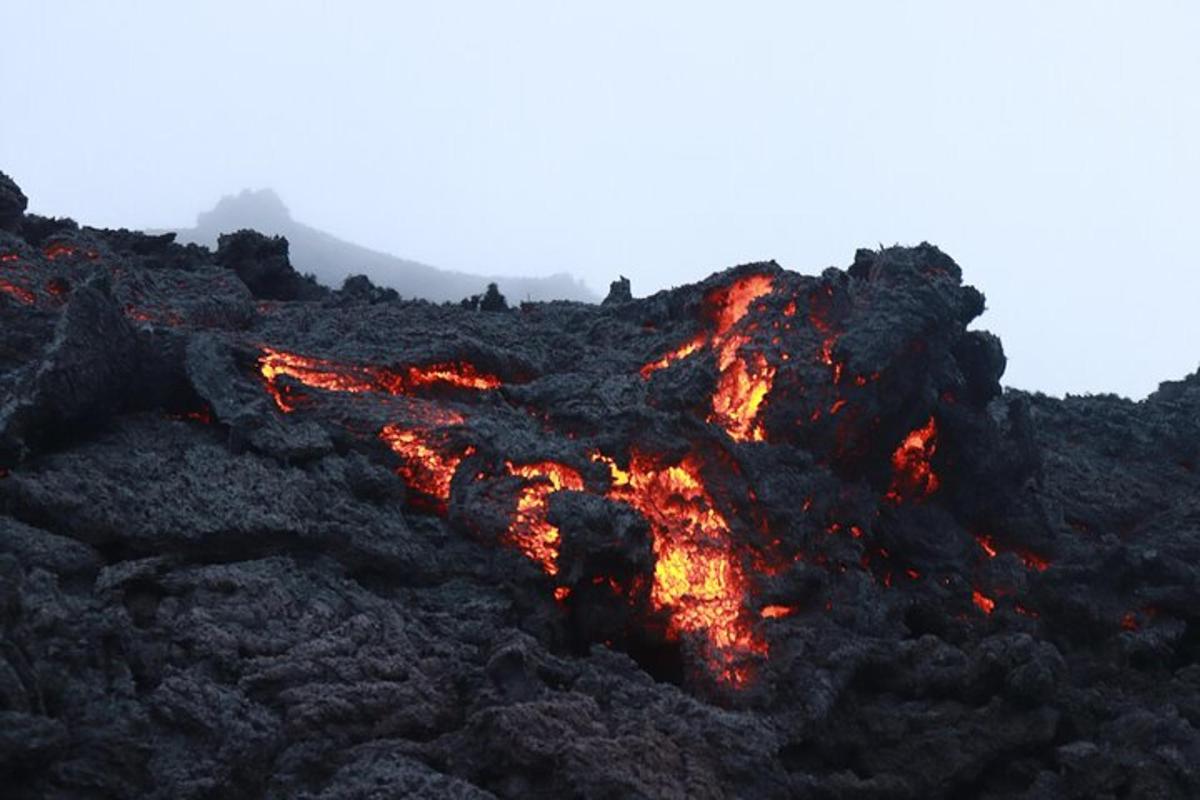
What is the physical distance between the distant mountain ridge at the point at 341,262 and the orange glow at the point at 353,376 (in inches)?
3159

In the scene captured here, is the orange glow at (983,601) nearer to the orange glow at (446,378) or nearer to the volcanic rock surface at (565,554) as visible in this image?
the volcanic rock surface at (565,554)

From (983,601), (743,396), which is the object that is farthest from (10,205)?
(983,601)

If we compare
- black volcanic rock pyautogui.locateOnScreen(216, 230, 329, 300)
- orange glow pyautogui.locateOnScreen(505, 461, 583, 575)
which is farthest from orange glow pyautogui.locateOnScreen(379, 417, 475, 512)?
black volcanic rock pyautogui.locateOnScreen(216, 230, 329, 300)

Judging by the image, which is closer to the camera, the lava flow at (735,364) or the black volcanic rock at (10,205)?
the lava flow at (735,364)

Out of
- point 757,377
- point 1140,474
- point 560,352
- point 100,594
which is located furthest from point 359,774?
point 1140,474

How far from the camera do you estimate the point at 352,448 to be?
15.4m

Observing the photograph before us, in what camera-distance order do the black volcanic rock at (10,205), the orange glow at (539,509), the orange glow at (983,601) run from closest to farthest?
1. the orange glow at (539,509)
2. the orange glow at (983,601)
3. the black volcanic rock at (10,205)

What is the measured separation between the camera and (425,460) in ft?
50.8

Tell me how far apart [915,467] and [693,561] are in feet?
22.2

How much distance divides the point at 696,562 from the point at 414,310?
935 centimetres

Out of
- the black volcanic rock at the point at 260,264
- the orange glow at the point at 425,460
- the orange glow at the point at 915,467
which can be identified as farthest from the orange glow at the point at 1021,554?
the black volcanic rock at the point at 260,264

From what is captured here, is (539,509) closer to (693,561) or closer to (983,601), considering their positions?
(693,561)

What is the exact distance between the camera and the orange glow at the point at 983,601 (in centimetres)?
1711

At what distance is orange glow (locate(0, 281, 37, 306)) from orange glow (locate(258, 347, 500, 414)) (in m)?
4.31
